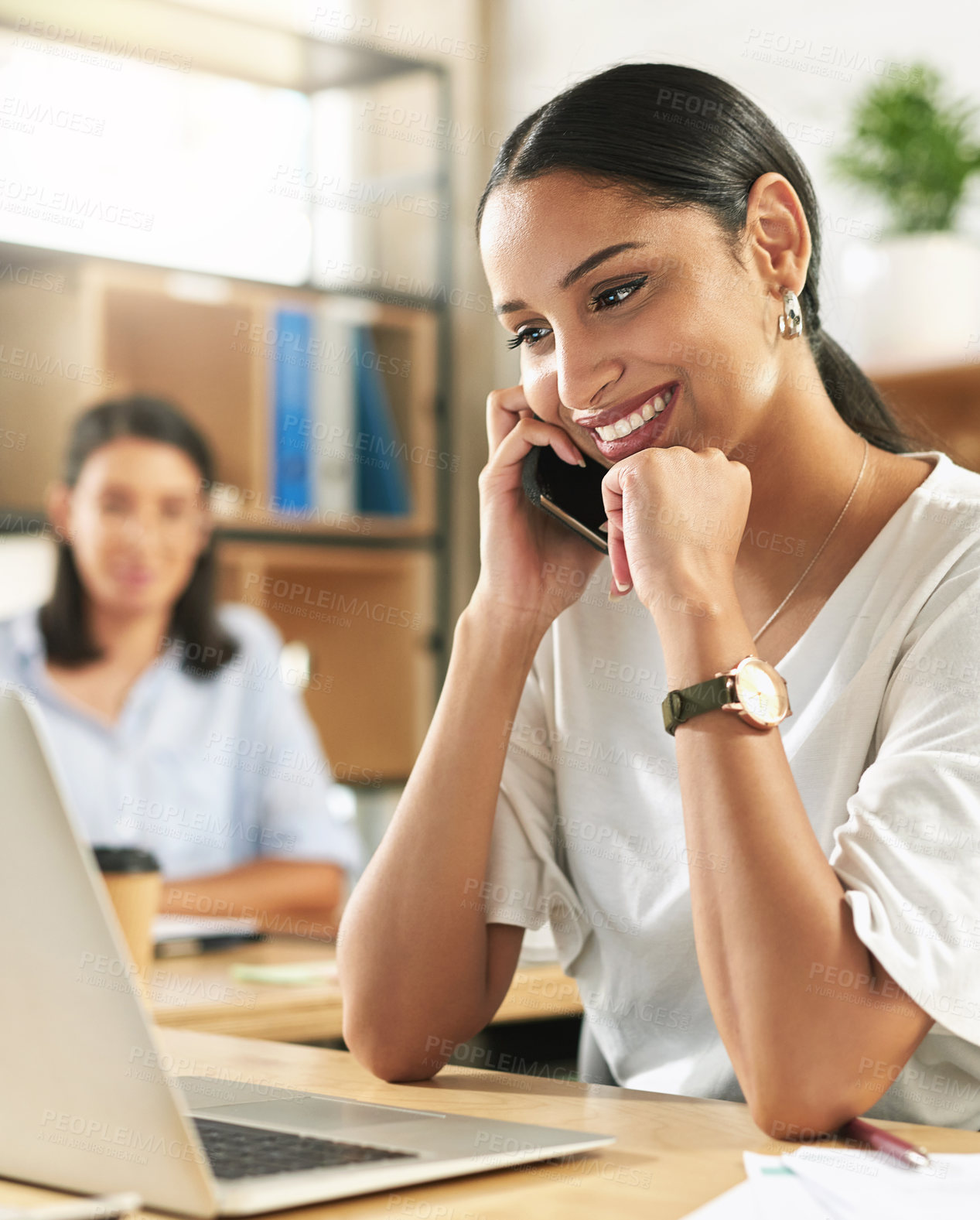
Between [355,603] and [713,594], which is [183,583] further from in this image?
[713,594]

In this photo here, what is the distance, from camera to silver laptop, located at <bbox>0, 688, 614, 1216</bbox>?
64 cm

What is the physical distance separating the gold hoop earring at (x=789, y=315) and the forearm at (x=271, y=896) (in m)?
1.49

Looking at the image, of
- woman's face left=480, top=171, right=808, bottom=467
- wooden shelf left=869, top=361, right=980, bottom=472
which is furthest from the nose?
wooden shelf left=869, top=361, right=980, bottom=472

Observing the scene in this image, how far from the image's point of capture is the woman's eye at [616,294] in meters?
1.17

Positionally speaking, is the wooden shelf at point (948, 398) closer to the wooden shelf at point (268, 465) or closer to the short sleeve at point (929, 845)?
the short sleeve at point (929, 845)

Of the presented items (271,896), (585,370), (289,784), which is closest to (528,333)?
(585,370)

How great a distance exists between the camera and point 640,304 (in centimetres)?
118

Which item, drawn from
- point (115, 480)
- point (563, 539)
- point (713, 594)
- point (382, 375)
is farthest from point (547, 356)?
point (382, 375)

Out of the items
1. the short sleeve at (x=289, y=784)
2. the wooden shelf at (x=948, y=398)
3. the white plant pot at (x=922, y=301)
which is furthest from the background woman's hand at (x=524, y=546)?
the short sleeve at (x=289, y=784)

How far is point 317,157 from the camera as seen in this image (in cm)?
373

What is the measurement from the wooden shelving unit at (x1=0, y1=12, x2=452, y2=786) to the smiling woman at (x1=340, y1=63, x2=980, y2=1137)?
77.9 inches

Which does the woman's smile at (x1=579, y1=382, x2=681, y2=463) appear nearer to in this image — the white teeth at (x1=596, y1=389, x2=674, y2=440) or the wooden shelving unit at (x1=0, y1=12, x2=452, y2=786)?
the white teeth at (x1=596, y1=389, x2=674, y2=440)

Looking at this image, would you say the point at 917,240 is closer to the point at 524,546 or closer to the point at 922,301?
the point at 922,301

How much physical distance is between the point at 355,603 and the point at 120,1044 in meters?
3.00
